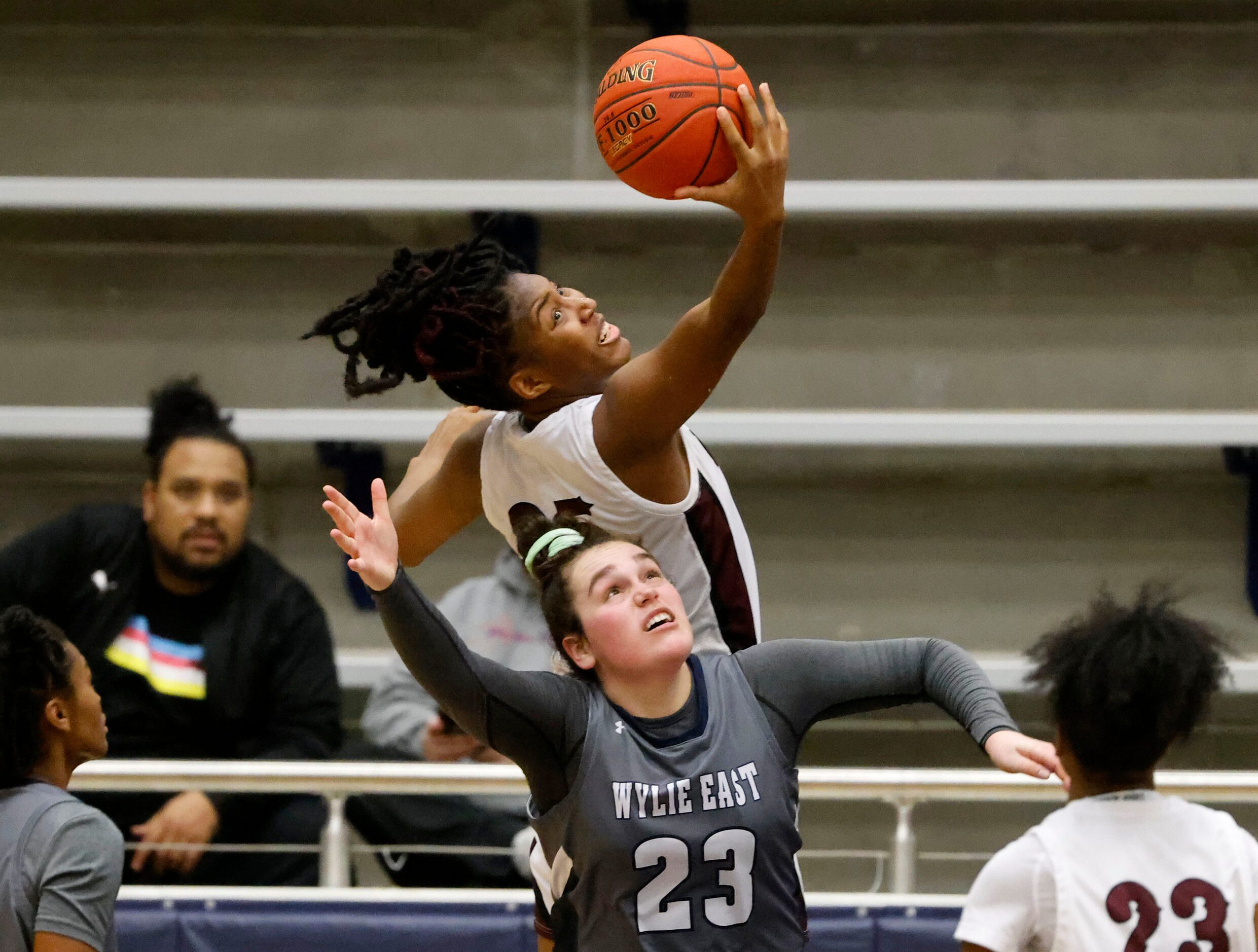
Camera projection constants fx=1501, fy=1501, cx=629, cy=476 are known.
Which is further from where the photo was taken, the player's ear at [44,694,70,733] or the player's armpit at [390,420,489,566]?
the player's armpit at [390,420,489,566]

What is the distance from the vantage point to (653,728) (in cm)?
196

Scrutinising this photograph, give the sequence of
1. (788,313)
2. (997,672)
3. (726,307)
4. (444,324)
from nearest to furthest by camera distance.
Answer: (726,307) < (444,324) < (997,672) < (788,313)

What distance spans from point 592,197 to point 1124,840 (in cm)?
265

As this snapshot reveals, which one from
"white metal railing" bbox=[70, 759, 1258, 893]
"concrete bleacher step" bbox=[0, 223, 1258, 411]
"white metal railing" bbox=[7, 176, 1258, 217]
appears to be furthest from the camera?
"concrete bleacher step" bbox=[0, 223, 1258, 411]

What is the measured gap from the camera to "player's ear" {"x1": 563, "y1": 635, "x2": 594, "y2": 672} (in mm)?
2020

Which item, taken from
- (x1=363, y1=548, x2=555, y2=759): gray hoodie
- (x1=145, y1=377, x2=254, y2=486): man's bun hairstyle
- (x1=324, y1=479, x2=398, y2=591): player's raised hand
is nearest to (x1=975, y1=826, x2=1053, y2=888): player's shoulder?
(x1=324, y1=479, x2=398, y2=591): player's raised hand

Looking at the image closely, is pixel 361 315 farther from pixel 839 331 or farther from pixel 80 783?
pixel 839 331

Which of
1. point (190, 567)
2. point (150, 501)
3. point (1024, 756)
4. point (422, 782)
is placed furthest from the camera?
point (150, 501)

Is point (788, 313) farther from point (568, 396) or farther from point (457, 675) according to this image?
point (457, 675)

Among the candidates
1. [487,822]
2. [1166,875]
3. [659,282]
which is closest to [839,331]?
[659,282]

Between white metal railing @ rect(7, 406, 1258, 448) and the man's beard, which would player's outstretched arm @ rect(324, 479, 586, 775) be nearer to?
the man's beard

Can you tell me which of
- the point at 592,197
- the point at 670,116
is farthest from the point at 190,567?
the point at 670,116

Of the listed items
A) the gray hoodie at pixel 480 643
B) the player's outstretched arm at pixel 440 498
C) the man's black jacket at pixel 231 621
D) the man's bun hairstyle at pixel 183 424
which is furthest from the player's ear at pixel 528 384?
the man's bun hairstyle at pixel 183 424

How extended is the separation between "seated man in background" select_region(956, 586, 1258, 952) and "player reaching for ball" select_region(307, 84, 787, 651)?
0.54 meters
